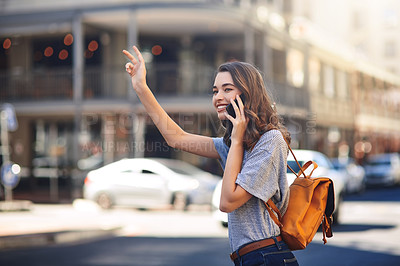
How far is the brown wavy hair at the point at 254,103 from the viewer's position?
8.68ft

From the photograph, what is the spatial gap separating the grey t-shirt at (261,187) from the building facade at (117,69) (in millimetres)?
15552

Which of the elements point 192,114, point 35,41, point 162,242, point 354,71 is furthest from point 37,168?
point 354,71

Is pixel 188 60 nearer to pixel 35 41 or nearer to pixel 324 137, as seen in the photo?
pixel 35 41

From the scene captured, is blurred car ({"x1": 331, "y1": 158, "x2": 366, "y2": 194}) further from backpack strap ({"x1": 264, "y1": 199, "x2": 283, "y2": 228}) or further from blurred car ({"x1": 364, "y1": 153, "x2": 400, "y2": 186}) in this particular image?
backpack strap ({"x1": 264, "y1": 199, "x2": 283, "y2": 228})

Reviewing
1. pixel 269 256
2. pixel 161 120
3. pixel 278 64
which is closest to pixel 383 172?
pixel 278 64

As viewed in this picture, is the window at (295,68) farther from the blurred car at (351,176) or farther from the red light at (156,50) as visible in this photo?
the red light at (156,50)

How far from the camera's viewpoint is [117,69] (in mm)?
21312

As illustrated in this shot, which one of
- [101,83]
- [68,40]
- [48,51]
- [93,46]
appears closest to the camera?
[101,83]

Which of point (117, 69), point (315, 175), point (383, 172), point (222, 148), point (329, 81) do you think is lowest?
point (383, 172)

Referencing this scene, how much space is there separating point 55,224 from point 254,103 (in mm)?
11054

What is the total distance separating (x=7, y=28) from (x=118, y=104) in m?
5.11

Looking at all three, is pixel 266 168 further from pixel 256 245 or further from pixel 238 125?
pixel 256 245

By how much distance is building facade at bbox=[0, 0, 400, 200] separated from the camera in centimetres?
2002

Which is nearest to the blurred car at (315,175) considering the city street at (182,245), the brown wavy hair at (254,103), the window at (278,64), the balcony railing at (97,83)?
the city street at (182,245)
